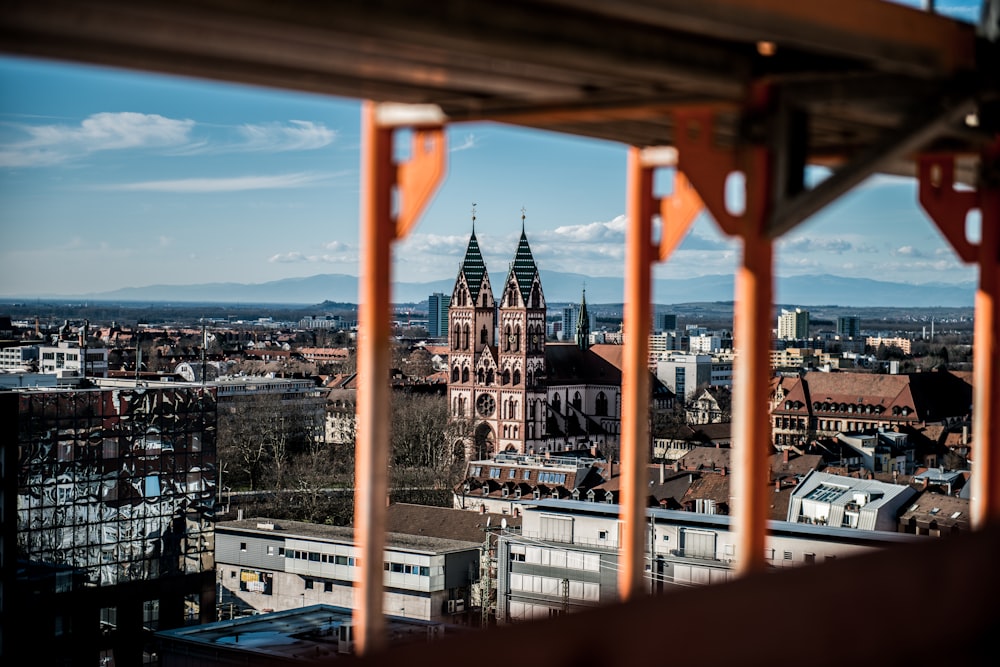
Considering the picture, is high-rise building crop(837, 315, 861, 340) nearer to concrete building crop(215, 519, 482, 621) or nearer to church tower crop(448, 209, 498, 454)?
church tower crop(448, 209, 498, 454)

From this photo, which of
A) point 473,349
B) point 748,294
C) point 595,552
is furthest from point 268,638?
point 473,349

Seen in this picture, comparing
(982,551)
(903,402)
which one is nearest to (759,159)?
(982,551)

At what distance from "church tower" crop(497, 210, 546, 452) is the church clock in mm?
489

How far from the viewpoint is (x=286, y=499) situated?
5003 centimetres

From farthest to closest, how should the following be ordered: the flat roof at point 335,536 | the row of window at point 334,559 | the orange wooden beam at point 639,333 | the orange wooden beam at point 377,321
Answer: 1. the flat roof at point 335,536
2. the row of window at point 334,559
3. the orange wooden beam at point 639,333
4. the orange wooden beam at point 377,321

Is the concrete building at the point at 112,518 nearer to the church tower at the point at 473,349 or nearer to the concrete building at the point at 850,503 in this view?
the concrete building at the point at 850,503

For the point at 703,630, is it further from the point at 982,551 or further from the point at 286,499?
the point at 286,499

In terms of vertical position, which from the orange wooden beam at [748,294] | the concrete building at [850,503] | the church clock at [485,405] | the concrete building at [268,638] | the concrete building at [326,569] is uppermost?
the orange wooden beam at [748,294]

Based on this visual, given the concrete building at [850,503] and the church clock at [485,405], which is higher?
the church clock at [485,405]

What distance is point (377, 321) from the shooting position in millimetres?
4363

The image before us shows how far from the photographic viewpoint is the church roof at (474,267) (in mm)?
76125

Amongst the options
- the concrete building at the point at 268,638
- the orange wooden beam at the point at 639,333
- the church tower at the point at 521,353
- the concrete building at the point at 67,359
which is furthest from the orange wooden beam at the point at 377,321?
the concrete building at the point at 67,359

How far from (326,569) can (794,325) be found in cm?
12732

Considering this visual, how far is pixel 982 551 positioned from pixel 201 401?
96.6 ft
